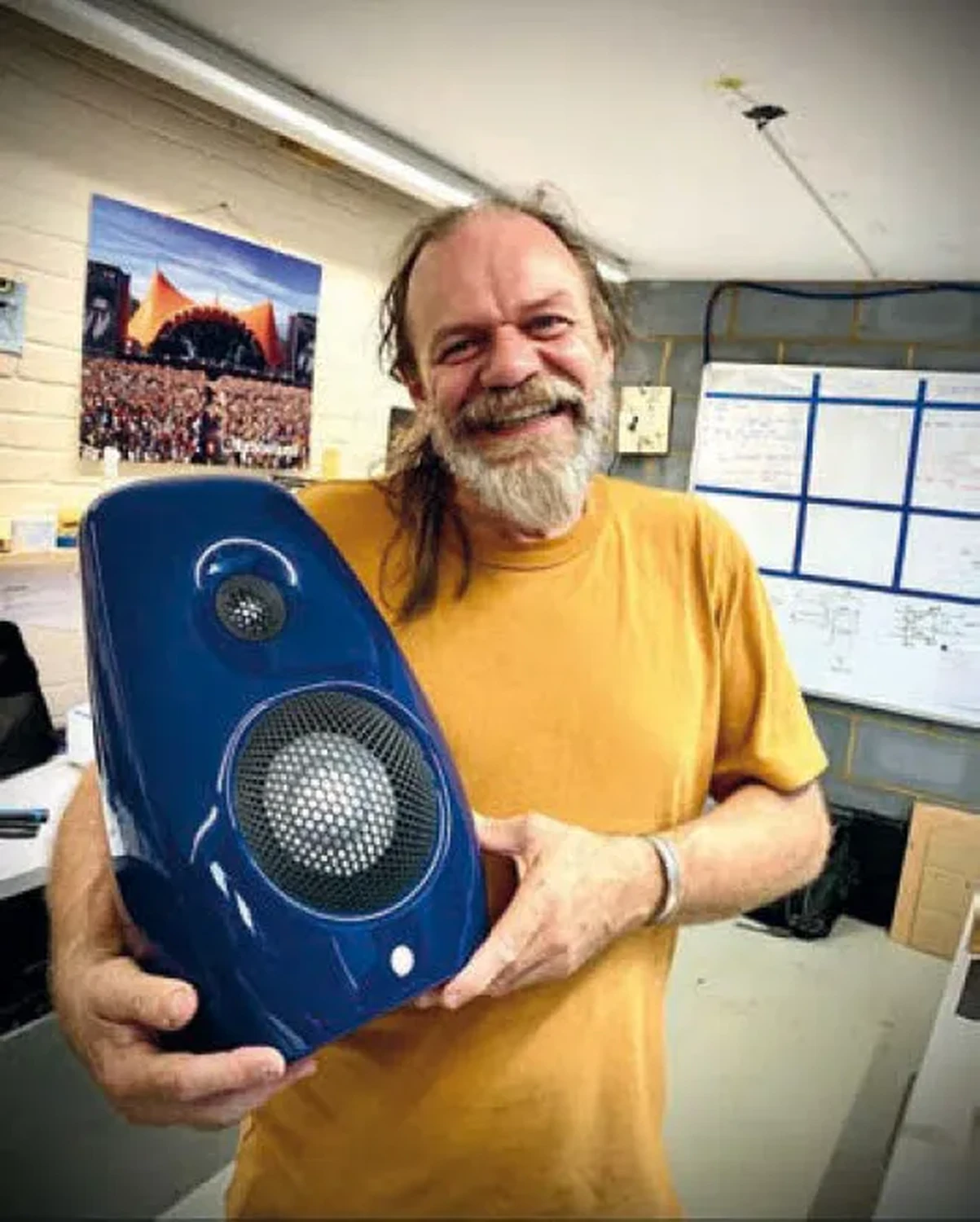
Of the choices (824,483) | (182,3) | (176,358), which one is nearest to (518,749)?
(824,483)

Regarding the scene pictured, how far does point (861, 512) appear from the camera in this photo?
0.40 m

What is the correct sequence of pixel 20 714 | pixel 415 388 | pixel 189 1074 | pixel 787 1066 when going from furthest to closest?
pixel 20 714 → pixel 415 388 → pixel 787 1066 → pixel 189 1074

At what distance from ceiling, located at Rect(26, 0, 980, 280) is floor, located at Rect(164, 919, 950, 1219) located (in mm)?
356

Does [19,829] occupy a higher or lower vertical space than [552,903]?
lower

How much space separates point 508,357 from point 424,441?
0.12 meters

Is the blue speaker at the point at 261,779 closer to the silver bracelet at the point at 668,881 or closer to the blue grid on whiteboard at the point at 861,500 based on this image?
the silver bracelet at the point at 668,881

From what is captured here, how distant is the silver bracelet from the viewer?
0.36m

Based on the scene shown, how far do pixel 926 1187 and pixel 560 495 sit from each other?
326 millimetres

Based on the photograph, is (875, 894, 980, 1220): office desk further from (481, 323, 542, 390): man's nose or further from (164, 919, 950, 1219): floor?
(481, 323, 542, 390): man's nose

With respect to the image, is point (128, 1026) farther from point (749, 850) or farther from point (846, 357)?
point (846, 357)

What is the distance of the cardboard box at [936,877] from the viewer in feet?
1.28

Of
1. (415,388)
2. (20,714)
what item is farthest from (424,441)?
(20,714)

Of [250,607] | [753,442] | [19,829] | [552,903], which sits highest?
[753,442]

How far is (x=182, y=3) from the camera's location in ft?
1.43
